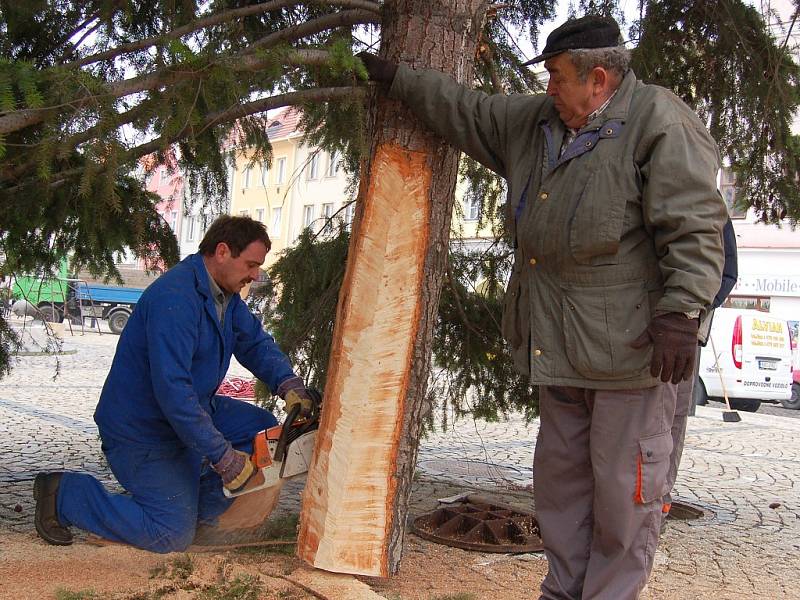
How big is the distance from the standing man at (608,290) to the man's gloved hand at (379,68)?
0.64m

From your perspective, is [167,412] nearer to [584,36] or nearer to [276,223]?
[584,36]

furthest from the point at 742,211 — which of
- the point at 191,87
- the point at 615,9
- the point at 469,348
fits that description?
the point at 191,87

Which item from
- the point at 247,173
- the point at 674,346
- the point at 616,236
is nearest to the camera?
the point at 674,346

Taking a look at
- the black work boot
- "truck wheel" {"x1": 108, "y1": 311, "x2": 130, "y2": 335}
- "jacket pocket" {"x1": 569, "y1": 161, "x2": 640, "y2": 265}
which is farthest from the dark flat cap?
"truck wheel" {"x1": 108, "y1": 311, "x2": 130, "y2": 335}

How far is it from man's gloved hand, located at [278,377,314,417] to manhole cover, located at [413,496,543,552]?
106 centimetres

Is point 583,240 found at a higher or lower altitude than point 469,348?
higher

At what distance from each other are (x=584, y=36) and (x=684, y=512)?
3544mm

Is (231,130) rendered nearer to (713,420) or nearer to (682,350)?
(682,350)

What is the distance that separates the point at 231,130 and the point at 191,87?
1.70 meters

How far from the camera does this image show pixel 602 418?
8.64 feet

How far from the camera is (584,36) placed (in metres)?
2.68

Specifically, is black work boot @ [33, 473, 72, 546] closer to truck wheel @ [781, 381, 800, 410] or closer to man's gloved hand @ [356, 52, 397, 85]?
man's gloved hand @ [356, 52, 397, 85]

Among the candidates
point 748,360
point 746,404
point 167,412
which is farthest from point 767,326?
point 167,412

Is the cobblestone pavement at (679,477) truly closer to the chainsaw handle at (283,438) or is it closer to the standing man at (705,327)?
the standing man at (705,327)
